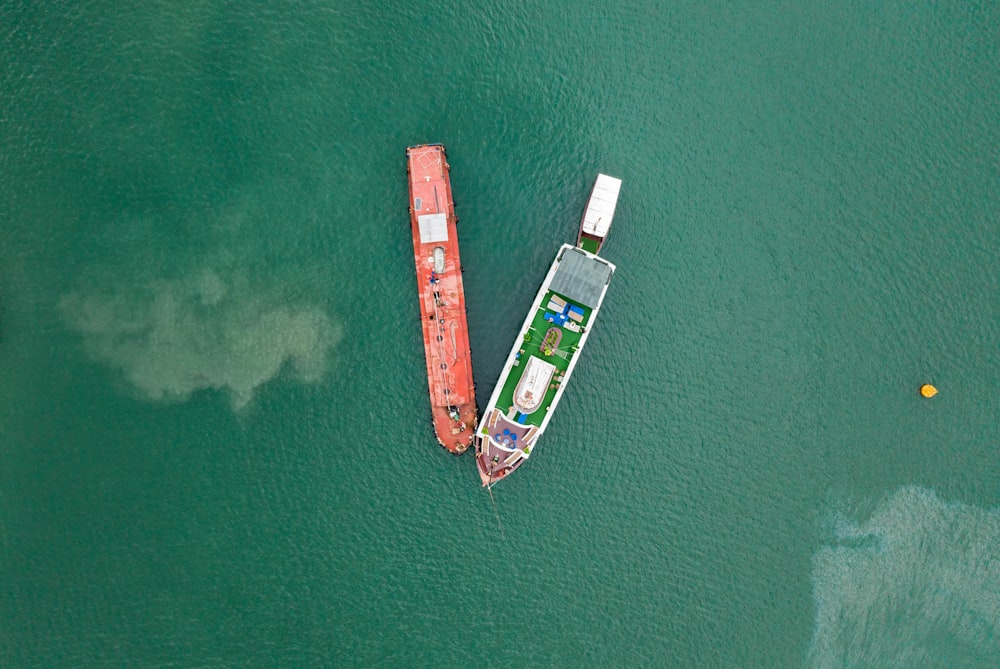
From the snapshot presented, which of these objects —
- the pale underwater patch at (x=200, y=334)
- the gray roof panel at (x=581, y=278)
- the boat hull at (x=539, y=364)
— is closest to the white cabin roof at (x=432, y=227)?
the boat hull at (x=539, y=364)

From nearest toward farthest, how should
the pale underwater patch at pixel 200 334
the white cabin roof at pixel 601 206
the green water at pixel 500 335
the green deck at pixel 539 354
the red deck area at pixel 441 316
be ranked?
the pale underwater patch at pixel 200 334 → the green water at pixel 500 335 → the green deck at pixel 539 354 → the red deck area at pixel 441 316 → the white cabin roof at pixel 601 206

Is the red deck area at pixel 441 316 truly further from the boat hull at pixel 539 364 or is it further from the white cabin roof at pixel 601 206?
the white cabin roof at pixel 601 206

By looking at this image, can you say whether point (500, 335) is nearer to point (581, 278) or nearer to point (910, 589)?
point (581, 278)

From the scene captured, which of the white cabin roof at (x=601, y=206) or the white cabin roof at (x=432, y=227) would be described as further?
the white cabin roof at (x=601, y=206)

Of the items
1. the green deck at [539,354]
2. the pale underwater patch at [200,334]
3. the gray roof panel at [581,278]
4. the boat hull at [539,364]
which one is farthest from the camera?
the green deck at [539,354]

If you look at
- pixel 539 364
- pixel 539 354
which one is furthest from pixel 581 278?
pixel 539 364

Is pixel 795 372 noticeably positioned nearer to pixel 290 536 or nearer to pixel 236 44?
pixel 290 536

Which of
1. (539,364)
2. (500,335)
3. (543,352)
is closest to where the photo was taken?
(539,364)

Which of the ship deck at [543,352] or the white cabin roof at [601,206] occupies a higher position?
the white cabin roof at [601,206]
